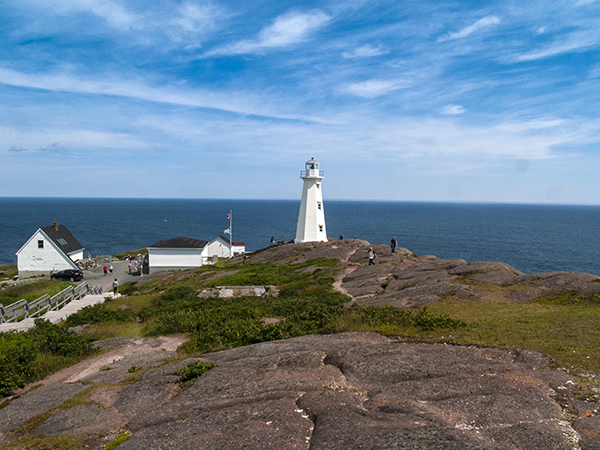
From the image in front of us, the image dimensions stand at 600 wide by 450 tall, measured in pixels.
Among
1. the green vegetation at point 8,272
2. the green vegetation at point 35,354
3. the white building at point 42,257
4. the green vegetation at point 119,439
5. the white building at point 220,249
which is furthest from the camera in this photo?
the white building at point 220,249

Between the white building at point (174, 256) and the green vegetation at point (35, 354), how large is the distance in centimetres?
3508

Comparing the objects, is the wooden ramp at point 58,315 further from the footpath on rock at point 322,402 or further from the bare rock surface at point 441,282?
→ the bare rock surface at point 441,282

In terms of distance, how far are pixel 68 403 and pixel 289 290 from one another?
18.0 metres

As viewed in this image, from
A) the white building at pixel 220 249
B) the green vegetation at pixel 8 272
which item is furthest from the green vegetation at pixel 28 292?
the white building at pixel 220 249

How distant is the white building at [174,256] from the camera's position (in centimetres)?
5034

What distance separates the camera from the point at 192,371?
937 centimetres

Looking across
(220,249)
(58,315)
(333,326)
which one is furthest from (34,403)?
(220,249)

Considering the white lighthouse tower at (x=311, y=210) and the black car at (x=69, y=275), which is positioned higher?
the white lighthouse tower at (x=311, y=210)

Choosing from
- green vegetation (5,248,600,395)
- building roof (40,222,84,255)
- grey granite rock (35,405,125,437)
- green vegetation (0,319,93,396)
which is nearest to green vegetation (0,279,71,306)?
building roof (40,222,84,255)

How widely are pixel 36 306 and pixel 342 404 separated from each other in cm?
2400

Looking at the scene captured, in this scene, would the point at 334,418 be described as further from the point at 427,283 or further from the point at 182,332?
the point at 427,283

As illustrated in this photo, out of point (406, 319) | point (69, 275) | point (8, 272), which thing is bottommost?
point (8, 272)

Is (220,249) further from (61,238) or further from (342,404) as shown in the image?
(342,404)

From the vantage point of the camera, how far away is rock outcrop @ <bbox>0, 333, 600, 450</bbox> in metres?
5.95
